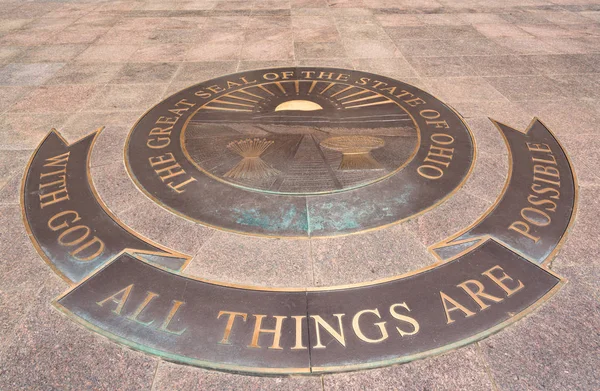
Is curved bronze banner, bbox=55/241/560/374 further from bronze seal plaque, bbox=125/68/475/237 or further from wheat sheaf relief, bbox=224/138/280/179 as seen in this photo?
wheat sheaf relief, bbox=224/138/280/179

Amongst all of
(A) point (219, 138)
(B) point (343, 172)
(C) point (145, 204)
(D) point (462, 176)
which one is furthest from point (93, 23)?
(D) point (462, 176)

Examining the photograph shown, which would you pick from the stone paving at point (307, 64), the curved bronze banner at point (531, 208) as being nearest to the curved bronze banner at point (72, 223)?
the stone paving at point (307, 64)

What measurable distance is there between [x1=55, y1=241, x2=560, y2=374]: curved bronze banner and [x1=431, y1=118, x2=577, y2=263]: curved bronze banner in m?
0.24

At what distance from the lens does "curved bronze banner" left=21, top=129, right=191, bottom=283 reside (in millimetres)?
3764

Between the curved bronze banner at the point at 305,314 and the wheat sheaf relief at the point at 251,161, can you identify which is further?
the wheat sheaf relief at the point at 251,161

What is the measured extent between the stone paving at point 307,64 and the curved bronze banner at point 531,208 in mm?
128

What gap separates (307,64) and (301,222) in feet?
14.9

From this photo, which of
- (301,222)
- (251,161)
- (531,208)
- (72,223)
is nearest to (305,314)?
(301,222)

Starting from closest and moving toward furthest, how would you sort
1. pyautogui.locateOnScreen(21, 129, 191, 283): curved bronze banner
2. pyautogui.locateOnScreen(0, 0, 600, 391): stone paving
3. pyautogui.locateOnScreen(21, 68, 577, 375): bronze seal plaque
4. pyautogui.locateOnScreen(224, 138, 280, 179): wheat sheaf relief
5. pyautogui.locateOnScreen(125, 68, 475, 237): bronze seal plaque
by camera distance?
pyautogui.locateOnScreen(0, 0, 600, 391): stone paving → pyautogui.locateOnScreen(21, 68, 577, 375): bronze seal plaque → pyautogui.locateOnScreen(21, 129, 191, 283): curved bronze banner → pyautogui.locateOnScreen(125, 68, 475, 237): bronze seal plaque → pyautogui.locateOnScreen(224, 138, 280, 179): wheat sheaf relief

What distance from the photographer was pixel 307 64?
7.83 meters

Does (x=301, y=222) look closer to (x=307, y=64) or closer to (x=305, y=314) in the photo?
(x=305, y=314)

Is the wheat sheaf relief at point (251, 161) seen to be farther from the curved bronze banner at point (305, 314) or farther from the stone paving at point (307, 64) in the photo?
the curved bronze banner at point (305, 314)

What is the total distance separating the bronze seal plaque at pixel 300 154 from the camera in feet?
14.1

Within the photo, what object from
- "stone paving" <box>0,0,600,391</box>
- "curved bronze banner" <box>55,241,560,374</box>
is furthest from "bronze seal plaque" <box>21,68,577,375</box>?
"stone paving" <box>0,0,600,391</box>
